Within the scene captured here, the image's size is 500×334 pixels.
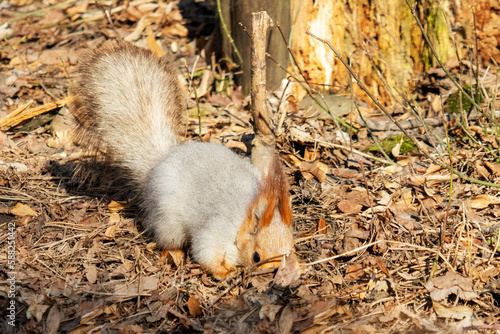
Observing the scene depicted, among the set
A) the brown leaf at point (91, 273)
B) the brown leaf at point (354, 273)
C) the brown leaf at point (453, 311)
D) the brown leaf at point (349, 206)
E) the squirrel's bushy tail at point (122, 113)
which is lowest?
the brown leaf at point (453, 311)

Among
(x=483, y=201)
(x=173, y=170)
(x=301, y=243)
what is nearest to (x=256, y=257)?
(x=301, y=243)

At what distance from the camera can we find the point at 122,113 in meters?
3.83

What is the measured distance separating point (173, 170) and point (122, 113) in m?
0.73

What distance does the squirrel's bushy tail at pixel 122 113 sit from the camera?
3812 millimetres

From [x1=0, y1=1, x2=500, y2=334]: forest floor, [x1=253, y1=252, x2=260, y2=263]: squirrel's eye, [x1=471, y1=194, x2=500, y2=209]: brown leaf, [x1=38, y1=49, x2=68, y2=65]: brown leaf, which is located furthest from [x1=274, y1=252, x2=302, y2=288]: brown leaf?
[x1=38, y1=49, x2=68, y2=65]: brown leaf

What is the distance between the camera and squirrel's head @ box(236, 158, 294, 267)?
307 cm

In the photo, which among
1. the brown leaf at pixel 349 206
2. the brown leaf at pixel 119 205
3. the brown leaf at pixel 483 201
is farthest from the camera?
the brown leaf at pixel 119 205

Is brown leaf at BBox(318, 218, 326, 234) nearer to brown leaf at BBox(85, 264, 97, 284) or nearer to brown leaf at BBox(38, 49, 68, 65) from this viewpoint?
brown leaf at BBox(85, 264, 97, 284)

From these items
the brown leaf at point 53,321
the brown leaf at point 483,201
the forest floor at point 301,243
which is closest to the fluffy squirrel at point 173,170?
the forest floor at point 301,243

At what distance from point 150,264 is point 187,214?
18.7 inches

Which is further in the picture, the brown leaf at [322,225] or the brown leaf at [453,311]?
the brown leaf at [322,225]

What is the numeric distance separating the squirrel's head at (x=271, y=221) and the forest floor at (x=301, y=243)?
144 mm

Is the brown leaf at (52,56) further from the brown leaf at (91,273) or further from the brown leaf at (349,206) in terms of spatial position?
the brown leaf at (349,206)

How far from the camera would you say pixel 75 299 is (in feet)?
9.96
